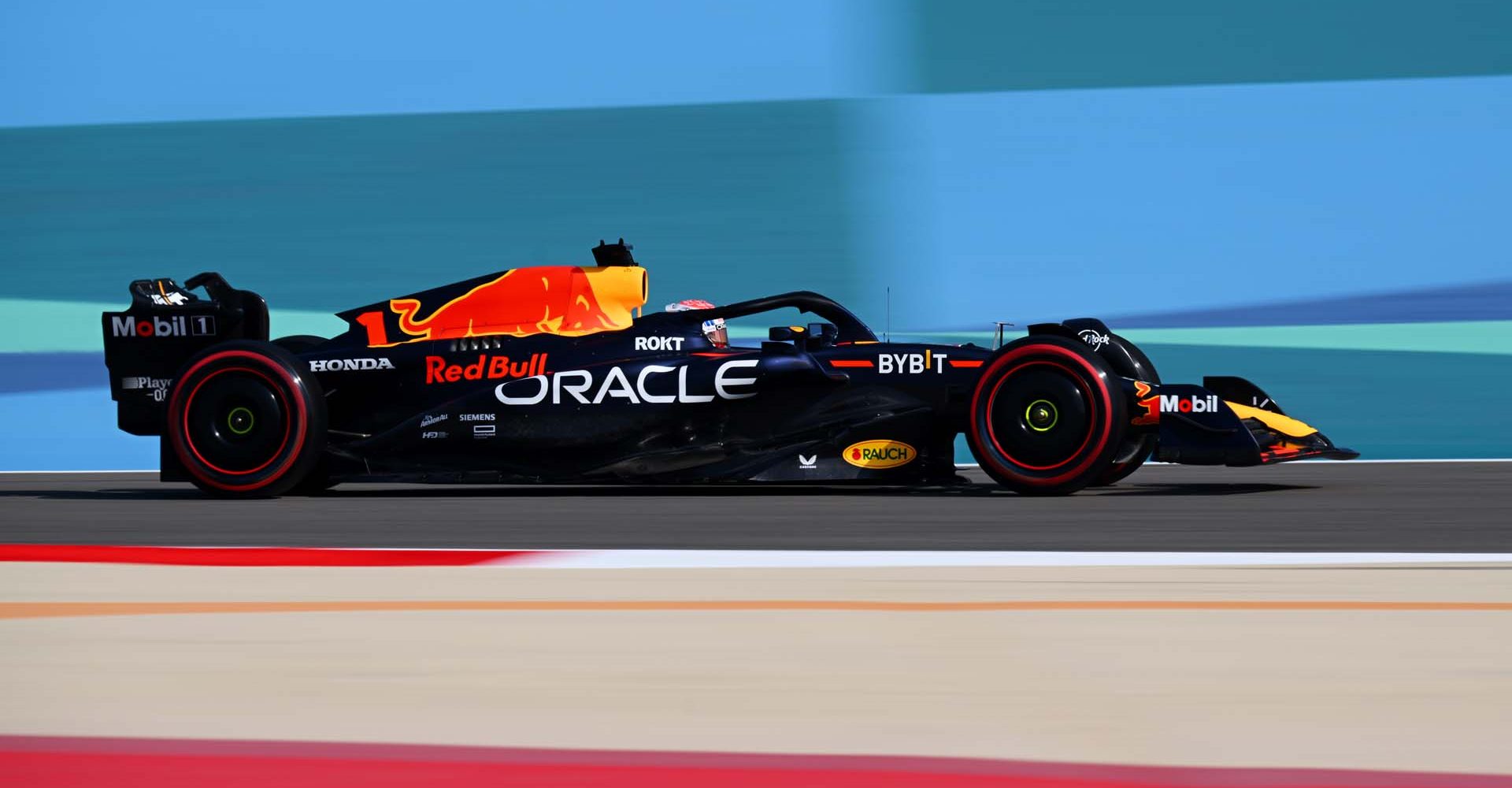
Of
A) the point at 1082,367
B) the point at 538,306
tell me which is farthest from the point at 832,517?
the point at 538,306

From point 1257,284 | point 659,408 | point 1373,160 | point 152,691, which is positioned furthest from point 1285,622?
point 1373,160

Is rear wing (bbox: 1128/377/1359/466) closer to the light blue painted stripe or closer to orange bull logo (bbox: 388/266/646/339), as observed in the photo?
orange bull logo (bbox: 388/266/646/339)

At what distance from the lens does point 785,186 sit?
46.5 ft

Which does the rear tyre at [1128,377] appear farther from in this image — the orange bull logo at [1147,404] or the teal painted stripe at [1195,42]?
the teal painted stripe at [1195,42]

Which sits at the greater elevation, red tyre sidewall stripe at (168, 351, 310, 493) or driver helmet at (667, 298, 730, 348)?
driver helmet at (667, 298, 730, 348)

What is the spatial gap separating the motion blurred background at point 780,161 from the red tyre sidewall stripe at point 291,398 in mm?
4655

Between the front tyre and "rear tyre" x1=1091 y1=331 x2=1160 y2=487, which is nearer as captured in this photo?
the front tyre

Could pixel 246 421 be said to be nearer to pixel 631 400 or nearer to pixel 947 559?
pixel 631 400

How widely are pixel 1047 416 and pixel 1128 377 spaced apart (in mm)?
1088

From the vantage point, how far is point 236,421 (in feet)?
28.8

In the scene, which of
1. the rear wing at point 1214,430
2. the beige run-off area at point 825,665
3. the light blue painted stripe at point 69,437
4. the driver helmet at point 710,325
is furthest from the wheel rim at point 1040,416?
the light blue painted stripe at point 69,437

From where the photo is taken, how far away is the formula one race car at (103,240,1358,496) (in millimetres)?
7918

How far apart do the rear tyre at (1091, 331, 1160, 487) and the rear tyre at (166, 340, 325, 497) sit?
4093 millimetres

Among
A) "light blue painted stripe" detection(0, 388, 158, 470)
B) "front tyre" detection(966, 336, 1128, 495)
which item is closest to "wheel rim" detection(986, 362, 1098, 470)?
"front tyre" detection(966, 336, 1128, 495)
